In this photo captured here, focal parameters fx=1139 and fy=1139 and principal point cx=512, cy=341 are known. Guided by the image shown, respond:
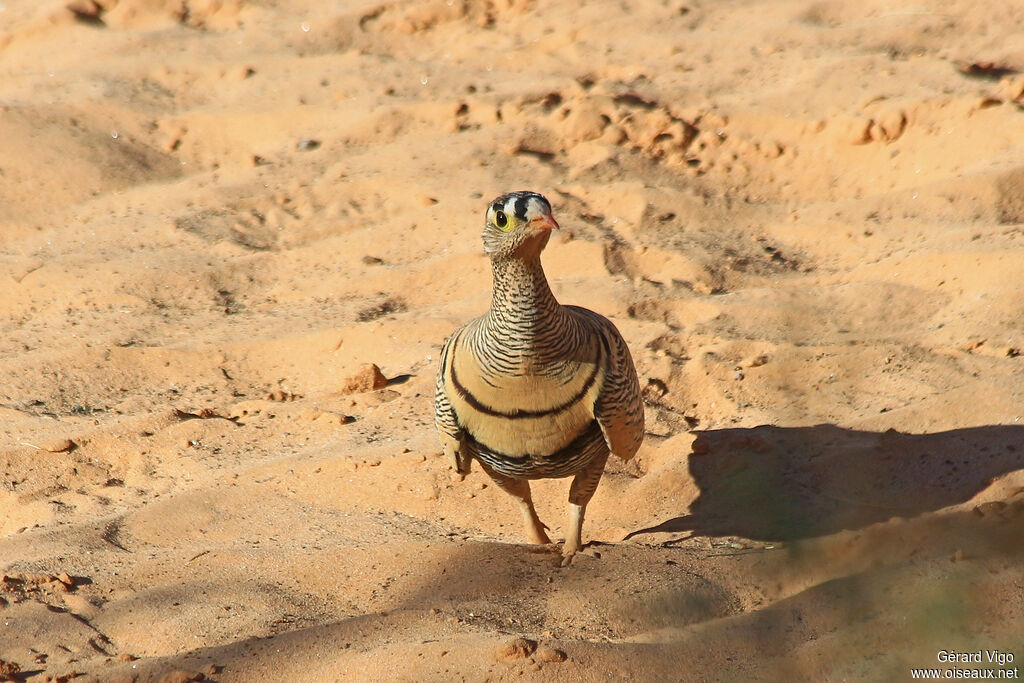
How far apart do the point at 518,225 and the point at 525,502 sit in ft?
4.29

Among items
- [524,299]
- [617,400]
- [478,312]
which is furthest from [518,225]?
[478,312]

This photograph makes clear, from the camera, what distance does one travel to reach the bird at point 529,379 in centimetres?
409

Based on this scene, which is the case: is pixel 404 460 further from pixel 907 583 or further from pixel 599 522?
pixel 907 583

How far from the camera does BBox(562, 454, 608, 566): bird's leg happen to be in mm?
4543

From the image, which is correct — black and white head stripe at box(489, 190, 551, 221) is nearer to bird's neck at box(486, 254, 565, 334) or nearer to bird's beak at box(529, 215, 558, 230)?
bird's beak at box(529, 215, 558, 230)

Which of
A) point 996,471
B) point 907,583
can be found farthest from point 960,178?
point 907,583

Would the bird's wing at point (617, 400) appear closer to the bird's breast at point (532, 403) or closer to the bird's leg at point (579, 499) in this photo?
the bird's breast at point (532, 403)

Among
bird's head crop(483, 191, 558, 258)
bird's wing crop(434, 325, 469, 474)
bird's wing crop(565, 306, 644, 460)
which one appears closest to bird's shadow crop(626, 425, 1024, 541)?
bird's wing crop(565, 306, 644, 460)

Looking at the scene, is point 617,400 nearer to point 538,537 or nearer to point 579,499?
point 579,499

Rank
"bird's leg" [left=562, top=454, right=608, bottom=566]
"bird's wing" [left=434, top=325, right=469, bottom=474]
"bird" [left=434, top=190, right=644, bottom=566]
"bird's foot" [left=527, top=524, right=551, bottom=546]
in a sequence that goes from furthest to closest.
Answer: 1. "bird's foot" [left=527, top=524, right=551, bottom=546]
2. "bird's leg" [left=562, top=454, right=608, bottom=566]
3. "bird's wing" [left=434, top=325, right=469, bottom=474]
4. "bird" [left=434, top=190, right=644, bottom=566]

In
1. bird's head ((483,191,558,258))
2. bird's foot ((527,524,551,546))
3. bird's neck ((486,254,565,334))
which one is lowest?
bird's foot ((527,524,551,546))

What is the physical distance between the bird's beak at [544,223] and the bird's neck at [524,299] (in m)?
0.17

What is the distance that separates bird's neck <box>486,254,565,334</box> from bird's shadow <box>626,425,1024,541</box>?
4.17 ft

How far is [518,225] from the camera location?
3.99m
